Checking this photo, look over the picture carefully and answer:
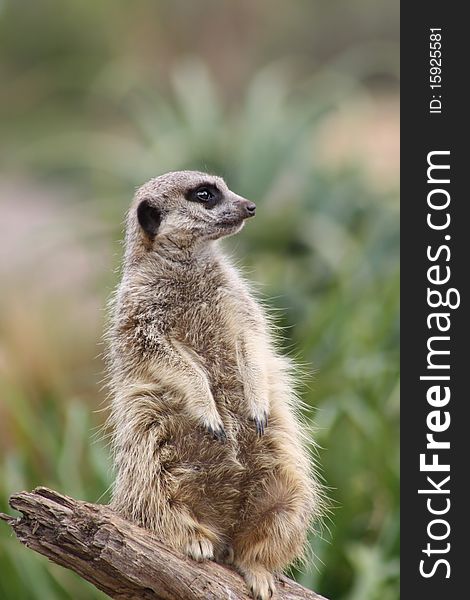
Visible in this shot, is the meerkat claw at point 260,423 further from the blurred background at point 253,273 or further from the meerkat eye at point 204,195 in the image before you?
the blurred background at point 253,273

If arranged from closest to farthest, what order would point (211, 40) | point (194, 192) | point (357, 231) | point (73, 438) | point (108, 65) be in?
1. point (194, 192)
2. point (73, 438)
3. point (357, 231)
4. point (108, 65)
5. point (211, 40)

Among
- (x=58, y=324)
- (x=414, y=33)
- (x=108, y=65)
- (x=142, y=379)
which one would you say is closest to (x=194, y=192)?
(x=142, y=379)

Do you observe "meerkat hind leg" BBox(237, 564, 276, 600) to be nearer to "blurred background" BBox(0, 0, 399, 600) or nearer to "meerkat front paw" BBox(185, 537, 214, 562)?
"meerkat front paw" BBox(185, 537, 214, 562)

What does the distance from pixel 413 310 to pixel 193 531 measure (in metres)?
1.07

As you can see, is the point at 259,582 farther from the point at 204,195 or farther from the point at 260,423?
the point at 204,195

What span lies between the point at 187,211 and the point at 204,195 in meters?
0.05

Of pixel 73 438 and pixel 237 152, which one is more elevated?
pixel 237 152

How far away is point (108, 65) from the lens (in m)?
13.8

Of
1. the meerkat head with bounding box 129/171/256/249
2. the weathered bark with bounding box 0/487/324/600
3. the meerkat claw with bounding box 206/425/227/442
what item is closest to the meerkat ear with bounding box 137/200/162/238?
the meerkat head with bounding box 129/171/256/249

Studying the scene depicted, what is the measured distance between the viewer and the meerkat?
2.10 meters

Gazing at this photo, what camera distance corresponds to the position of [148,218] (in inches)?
93.2

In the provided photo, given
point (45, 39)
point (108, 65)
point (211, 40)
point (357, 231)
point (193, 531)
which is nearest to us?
point (193, 531)

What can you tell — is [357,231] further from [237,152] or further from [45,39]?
[45,39]

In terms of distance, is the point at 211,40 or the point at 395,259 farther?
the point at 211,40
